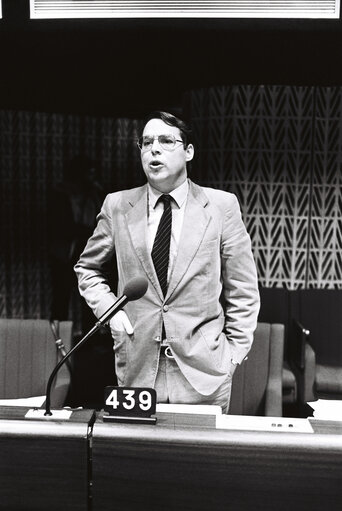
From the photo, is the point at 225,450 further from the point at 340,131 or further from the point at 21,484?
the point at 340,131

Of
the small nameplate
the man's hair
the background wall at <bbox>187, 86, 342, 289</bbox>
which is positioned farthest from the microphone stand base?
the background wall at <bbox>187, 86, 342, 289</bbox>

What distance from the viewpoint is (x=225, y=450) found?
1.23 meters

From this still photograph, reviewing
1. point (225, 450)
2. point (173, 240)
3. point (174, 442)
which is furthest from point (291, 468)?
point (173, 240)

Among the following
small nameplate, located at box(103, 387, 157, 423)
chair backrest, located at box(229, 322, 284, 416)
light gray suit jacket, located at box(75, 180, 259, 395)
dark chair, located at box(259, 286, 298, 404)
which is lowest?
chair backrest, located at box(229, 322, 284, 416)

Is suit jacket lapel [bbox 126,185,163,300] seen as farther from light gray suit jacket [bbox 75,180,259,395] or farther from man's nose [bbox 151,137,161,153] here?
man's nose [bbox 151,137,161,153]

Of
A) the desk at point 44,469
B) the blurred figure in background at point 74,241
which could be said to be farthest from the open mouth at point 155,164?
the blurred figure in background at point 74,241

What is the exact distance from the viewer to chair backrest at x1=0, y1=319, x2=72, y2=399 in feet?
10.2

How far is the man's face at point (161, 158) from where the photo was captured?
1992 millimetres

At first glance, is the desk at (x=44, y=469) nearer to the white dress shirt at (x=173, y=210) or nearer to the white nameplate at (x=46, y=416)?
the white nameplate at (x=46, y=416)

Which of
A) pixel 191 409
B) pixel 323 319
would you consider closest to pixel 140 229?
pixel 191 409

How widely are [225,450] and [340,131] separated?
3670 mm

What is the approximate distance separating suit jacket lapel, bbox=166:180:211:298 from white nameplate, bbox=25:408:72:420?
0.67 m

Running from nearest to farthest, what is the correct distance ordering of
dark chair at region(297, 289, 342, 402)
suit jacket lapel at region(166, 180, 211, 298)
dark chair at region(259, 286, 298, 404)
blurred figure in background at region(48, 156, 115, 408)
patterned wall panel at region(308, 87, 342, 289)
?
1. suit jacket lapel at region(166, 180, 211, 298)
2. dark chair at region(297, 289, 342, 402)
3. dark chair at region(259, 286, 298, 404)
4. patterned wall panel at region(308, 87, 342, 289)
5. blurred figure in background at region(48, 156, 115, 408)

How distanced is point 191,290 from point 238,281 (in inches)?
7.0
